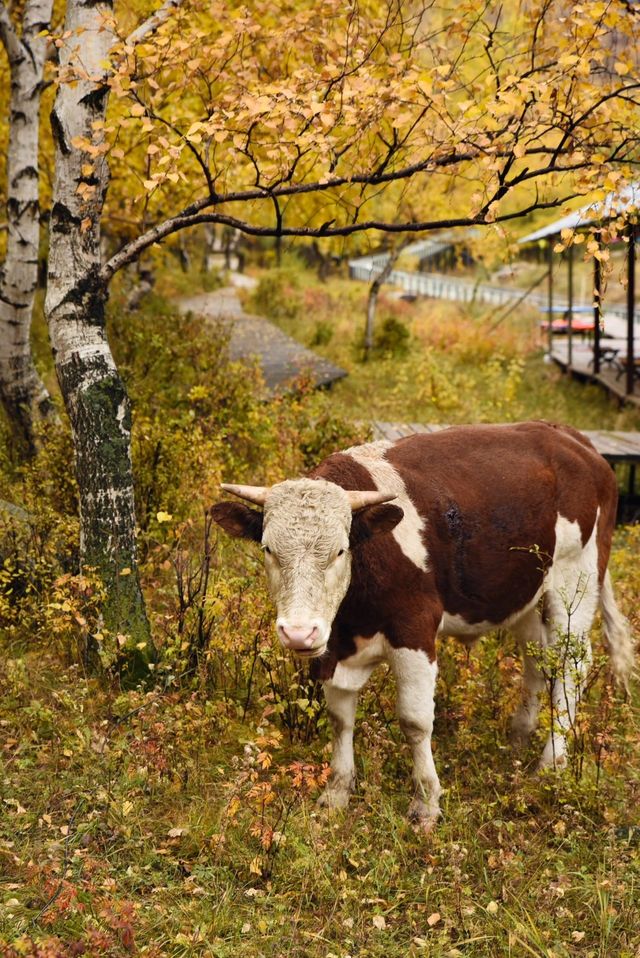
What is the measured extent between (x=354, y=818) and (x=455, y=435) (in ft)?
6.84

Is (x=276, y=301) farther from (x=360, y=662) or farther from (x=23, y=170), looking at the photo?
(x=360, y=662)

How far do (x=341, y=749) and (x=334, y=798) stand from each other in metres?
0.24

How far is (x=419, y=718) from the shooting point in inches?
169

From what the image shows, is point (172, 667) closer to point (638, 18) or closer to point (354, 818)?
point (354, 818)

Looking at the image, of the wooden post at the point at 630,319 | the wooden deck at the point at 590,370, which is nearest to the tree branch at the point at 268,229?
the wooden post at the point at 630,319

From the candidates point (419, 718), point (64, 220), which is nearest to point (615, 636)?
point (419, 718)

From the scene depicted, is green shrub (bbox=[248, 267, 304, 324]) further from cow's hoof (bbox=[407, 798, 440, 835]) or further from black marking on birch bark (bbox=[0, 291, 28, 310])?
cow's hoof (bbox=[407, 798, 440, 835])

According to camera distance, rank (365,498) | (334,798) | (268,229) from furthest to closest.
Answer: (268,229) → (334,798) → (365,498)

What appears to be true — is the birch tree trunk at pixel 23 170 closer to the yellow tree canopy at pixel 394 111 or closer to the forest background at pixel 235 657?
the forest background at pixel 235 657

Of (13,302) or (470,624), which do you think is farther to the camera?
(13,302)

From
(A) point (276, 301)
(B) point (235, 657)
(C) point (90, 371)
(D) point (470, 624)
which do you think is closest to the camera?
(D) point (470, 624)

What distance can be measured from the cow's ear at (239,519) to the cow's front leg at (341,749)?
3.23 feet

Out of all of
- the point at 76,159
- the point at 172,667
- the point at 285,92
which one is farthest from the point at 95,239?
the point at 172,667

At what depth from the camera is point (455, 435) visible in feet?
15.9
